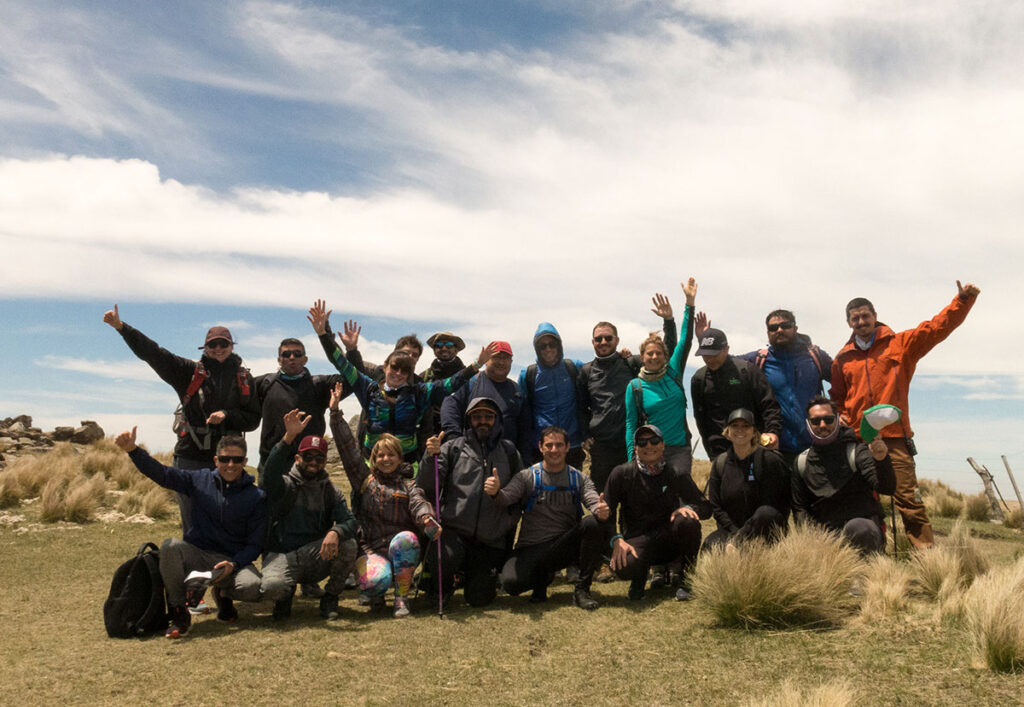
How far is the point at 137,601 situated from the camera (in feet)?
21.3

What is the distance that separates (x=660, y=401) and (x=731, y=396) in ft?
2.71

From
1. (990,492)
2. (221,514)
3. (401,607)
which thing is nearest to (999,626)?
(401,607)

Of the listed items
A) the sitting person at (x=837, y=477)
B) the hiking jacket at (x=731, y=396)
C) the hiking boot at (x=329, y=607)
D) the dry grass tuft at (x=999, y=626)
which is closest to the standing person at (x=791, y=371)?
the hiking jacket at (x=731, y=396)

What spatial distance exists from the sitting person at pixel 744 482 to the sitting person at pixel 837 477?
0.71 ft

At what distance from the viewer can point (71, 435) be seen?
976 inches

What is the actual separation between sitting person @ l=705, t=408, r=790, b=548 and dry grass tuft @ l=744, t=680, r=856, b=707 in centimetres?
269

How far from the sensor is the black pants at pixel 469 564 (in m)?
7.20

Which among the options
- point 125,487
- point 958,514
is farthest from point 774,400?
point 125,487

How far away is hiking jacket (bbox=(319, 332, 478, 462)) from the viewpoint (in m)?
8.03

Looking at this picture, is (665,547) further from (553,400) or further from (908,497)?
(908,497)

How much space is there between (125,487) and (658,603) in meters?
12.9

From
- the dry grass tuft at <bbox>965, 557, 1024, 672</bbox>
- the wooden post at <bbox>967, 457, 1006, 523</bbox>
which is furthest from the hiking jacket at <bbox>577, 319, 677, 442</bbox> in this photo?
the wooden post at <bbox>967, 457, 1006, 523</bbox>

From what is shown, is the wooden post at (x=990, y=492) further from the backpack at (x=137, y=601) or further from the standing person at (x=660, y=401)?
the backpack at (x=137, y=601)

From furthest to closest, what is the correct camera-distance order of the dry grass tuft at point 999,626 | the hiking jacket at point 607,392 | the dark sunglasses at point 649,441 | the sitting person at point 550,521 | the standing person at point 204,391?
the hiking jacket at point 607,392 → the standing person at point 204,391 → the dark sunglasses at point 649,441 → the sitting person at point 550,521 → the dry grass tuft at point 999,626
